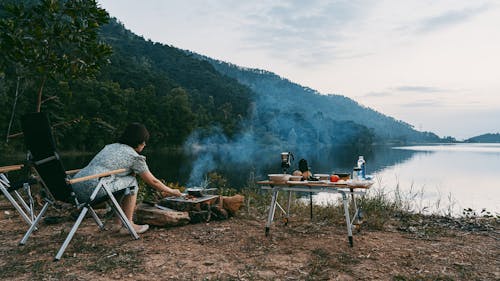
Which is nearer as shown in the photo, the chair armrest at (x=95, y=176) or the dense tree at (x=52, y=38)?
the chair armrest at (x=95, y=176)

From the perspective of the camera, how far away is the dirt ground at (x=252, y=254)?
336cm

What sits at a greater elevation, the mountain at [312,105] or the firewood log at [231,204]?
the mountain at [312,105]

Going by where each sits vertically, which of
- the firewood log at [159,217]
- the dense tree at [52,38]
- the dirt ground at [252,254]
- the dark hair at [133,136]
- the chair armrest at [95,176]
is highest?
the dense tree at [52,38]

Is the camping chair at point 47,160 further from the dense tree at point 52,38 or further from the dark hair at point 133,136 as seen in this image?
the dense tree at point 52,38

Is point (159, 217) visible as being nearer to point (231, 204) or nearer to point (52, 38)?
Answer: point (231, 204)

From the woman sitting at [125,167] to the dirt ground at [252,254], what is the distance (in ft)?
1.91

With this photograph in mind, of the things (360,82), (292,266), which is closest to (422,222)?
(292,266)

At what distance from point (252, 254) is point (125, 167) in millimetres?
1829

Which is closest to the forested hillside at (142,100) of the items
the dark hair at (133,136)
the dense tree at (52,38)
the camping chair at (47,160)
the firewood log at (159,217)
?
the dense tree at (52,38)

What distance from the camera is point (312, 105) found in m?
118

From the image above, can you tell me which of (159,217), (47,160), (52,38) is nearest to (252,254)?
(159,217)

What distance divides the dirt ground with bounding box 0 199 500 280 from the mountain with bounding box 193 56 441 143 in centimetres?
8571

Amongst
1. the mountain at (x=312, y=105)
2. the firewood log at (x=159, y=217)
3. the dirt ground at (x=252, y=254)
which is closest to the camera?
the dirt ground at (x=252, y=254)

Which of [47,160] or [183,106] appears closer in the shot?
[47,160]
